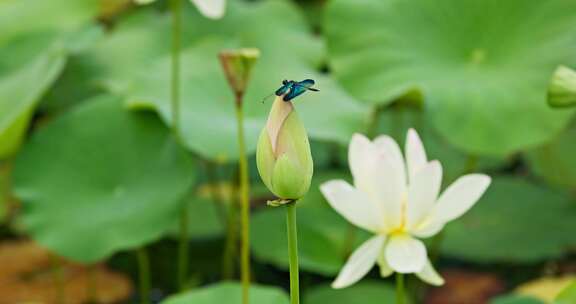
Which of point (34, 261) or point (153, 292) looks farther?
point (34, 261)

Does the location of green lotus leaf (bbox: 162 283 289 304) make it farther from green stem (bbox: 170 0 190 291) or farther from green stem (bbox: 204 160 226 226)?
green stem (bbox: 204 160 226 226)

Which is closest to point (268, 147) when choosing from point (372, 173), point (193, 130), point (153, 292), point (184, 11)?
point (372, 173)

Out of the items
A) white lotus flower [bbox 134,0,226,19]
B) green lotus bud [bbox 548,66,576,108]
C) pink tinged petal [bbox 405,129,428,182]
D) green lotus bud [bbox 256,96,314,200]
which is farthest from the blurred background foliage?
green lotus bud [bbox 256,96,314,200]

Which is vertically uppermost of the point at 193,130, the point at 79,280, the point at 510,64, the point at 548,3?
the point at 548,3

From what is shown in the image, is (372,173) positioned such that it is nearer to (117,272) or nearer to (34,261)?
(117,272)

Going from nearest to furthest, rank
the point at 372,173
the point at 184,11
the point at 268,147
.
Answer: the point at 268,147 → the point at 372,173 → the point at 184,11

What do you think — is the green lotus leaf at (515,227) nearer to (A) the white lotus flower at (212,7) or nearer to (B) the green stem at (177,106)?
(B) the green stem at (177,106)
